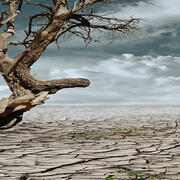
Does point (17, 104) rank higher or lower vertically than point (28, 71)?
lower

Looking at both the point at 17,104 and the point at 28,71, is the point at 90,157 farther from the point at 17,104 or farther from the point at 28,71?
the point at 28,71

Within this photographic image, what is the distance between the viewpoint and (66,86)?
6.34 meters

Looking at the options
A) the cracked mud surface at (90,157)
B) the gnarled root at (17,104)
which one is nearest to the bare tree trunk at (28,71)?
the gnarled root at (17,104)

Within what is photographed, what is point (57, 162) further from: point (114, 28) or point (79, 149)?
point (114, 28)

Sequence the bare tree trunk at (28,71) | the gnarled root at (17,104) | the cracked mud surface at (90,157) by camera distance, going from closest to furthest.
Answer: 1. the cracked mud surface at (90,157)
2. the gnarled root at (17,104)
3. the bare tree trunk at (28,71)

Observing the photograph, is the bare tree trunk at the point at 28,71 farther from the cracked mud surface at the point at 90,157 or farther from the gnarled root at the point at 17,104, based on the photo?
the cracked mud surface at the point at 90,157

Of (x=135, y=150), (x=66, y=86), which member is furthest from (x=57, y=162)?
(x=66, y=86)

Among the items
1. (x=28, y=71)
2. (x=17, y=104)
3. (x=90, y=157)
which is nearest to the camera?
(x=90, y=157)

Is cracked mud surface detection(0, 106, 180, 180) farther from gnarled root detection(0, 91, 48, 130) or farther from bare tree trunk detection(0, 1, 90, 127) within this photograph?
bare tree trunk detection(0, 1, 90, 127)

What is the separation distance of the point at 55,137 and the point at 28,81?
3.98ft

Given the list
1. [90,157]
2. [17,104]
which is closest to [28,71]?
[17,104]

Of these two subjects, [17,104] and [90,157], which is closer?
[90,157]

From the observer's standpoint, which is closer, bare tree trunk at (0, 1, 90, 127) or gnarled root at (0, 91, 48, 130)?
gnarled root at (0, 91, 48, 130)

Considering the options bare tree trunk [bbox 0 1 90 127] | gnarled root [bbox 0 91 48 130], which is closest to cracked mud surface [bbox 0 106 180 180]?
gnarled root [bbox 0 91 48 130]
